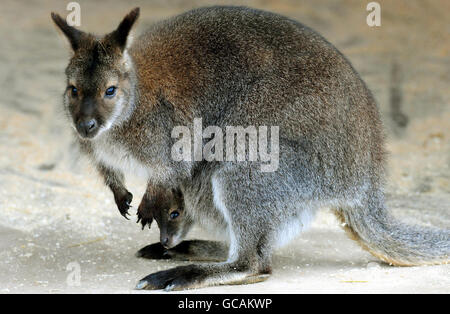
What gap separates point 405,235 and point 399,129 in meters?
3.38

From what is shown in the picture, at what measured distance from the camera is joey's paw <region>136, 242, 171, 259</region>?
594cm

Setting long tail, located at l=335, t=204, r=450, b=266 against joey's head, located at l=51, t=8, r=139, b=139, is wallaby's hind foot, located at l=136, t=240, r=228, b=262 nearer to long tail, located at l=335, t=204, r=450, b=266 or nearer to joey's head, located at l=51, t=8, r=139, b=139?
long tail, located at l=335, t=204, r=450, b=266

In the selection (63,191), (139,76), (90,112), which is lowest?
(63,191)

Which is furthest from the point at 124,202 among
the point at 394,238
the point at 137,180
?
the point at 394,238

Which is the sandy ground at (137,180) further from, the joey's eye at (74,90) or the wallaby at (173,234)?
the joey's eye at (74,90)

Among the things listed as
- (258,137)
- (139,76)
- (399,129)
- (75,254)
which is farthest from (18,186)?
(399,129)

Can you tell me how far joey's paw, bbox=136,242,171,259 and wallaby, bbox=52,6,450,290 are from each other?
0.56 metres

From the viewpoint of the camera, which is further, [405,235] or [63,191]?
[63,191]

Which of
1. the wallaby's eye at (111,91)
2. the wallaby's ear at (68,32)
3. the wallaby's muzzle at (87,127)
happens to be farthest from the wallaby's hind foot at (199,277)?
the wallaby's ear at (68,32)

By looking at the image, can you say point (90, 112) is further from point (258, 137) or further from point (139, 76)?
point (258, 137)

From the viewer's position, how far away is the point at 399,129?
28.1 feet

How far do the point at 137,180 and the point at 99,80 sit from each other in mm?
2863

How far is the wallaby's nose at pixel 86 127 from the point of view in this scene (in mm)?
4914

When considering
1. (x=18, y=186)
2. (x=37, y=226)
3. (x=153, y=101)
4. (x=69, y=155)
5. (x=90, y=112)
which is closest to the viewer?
(x=90, y=112)
